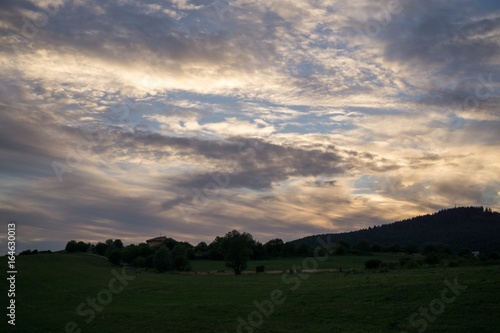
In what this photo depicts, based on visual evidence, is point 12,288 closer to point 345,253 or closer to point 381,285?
point 381,285

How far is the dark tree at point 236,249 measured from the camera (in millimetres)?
95562

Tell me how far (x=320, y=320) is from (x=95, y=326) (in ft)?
56.3

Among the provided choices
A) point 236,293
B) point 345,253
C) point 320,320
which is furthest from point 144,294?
point 345,253

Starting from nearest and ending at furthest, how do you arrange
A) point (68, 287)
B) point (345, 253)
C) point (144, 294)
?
point (144, 294) → point (68, 287) → point (345, 253)

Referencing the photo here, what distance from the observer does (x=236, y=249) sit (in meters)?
95.9

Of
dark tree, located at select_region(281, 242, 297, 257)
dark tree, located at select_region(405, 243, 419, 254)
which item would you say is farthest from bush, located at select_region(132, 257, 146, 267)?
dark tree, located at select_region(405, 243, 419, 254)

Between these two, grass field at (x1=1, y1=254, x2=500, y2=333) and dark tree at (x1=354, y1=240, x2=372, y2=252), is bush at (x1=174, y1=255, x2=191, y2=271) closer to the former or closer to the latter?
grass field at (x1=1, y1=254, x2=500, y2=333)

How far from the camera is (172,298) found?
159 ft

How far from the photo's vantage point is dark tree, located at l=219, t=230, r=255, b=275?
95.6 metres

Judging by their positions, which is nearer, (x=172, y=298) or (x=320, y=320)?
(x=320, y=320)

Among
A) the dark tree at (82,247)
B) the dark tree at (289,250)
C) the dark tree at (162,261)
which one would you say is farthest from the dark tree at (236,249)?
the dark tree at (82,247)

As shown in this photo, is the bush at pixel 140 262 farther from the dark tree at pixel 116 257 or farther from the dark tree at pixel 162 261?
the dark tree at pixel 162 261

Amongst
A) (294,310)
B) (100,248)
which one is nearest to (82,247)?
(100,248)

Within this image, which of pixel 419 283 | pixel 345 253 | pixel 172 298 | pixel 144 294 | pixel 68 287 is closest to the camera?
pixel 419 283
